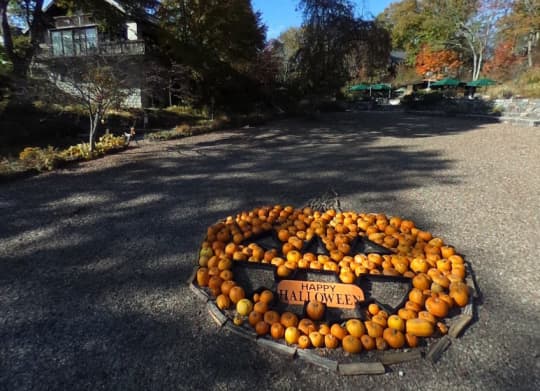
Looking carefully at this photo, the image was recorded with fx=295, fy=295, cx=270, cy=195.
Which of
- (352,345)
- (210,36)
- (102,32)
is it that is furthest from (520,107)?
(102,32)

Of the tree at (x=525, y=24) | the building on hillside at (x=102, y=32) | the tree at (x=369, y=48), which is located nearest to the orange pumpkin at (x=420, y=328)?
the building on hillside at (x=102, y=32)

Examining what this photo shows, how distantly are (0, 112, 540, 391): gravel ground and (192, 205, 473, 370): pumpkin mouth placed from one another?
0.16 m

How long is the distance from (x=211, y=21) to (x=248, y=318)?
499 inches

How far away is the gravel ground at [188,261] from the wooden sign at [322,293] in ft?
1.41

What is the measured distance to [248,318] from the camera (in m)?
1.80

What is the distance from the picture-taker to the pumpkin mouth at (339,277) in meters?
1.69

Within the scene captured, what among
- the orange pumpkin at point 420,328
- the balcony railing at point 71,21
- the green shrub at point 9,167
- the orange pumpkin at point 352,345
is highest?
the balcony railing at point 71,21

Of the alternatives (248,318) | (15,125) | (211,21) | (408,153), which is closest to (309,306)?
(248,318)

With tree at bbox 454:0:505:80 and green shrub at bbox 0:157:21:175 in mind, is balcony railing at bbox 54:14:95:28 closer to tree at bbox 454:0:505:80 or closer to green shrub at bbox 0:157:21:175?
green shrub at bbox 0:157:21:175

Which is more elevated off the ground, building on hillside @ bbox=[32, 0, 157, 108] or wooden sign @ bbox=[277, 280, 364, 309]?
building on hillside @ bbox=[32, 0, 157, 108]

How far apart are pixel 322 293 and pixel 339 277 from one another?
0.85 feet

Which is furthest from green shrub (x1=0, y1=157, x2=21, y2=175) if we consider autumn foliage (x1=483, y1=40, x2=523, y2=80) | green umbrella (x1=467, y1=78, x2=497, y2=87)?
autumn foliage (x1=483, y1=40, x2=523, y2=80)

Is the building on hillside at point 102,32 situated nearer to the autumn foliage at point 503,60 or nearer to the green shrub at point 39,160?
the green shrub at point 39,160

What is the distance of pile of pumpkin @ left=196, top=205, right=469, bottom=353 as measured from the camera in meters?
1.64
